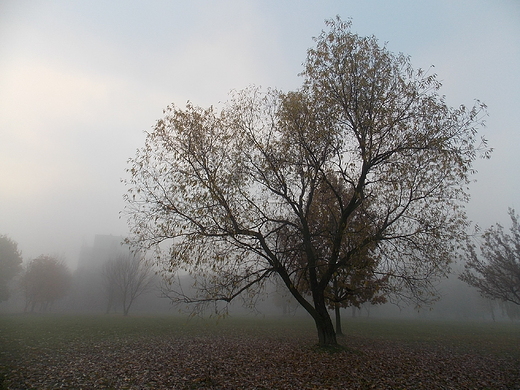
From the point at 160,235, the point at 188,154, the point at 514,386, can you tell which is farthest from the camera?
the point at 188,154

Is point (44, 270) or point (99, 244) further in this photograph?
point (99, 244)

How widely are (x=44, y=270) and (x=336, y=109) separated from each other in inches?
2457

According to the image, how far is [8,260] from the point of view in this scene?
49.8 m

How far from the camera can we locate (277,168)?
1372 cm

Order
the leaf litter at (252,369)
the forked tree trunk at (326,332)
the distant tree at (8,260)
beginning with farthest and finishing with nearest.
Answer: the distant tree at (8,260) < the forked tree trunk at (326,332) < the leaf litter at (252,369)

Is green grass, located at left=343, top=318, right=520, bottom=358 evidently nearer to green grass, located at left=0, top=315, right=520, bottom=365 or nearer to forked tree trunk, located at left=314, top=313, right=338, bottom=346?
green grass, located at left=0, top=315, right=520, bottom=365

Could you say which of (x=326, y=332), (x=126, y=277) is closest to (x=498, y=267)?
(x=326, y=332)

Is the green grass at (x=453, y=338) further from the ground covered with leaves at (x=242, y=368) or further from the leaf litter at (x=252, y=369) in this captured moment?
the leaf litter at (x=252, y=369)

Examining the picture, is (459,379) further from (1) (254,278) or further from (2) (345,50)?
(2) (345,50)

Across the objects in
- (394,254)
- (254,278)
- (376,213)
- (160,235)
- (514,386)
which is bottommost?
(514,386)

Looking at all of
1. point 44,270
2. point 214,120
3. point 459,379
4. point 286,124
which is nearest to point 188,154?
point 214,120

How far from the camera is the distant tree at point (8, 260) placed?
48.3 meters

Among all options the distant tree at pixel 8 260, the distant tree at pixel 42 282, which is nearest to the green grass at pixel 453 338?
the distant tree at pixel 42 282

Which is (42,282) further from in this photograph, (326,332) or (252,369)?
(326,332)
